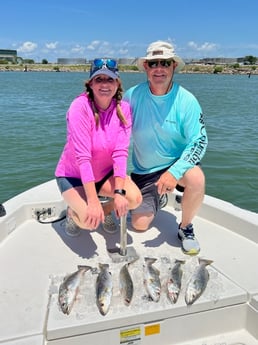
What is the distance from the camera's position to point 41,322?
2.50 m

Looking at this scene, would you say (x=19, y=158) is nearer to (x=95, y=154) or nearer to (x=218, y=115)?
(x=95, y=154)

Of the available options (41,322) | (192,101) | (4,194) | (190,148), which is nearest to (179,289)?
(41,322)

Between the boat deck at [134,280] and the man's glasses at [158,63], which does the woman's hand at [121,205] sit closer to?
the boat deck at [134,280]

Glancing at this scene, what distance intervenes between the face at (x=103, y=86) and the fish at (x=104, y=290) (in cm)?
145

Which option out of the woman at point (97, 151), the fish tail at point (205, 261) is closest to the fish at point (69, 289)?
the woman at point (97, 151)

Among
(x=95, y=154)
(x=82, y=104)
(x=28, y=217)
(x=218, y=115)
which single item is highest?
(x=82, y=104)

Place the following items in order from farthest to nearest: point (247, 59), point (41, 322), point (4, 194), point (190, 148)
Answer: point (247, 59)
point (4, 194)
point (190, 148)
point (41, 322)

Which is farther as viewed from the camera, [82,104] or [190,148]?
[190,148]

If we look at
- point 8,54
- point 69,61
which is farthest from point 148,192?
point 8,54

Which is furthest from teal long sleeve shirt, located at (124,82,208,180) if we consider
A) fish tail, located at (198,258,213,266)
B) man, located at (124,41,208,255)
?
fish tail, located at (198,258,213,266)

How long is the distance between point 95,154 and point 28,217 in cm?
131

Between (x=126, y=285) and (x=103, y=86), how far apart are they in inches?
64.6

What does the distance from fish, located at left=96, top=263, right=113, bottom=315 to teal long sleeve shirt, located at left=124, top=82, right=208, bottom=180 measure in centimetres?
107

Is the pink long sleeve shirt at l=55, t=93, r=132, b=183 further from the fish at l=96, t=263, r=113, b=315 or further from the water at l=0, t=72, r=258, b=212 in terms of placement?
the water at l=0, t=72, r=258, b=212
